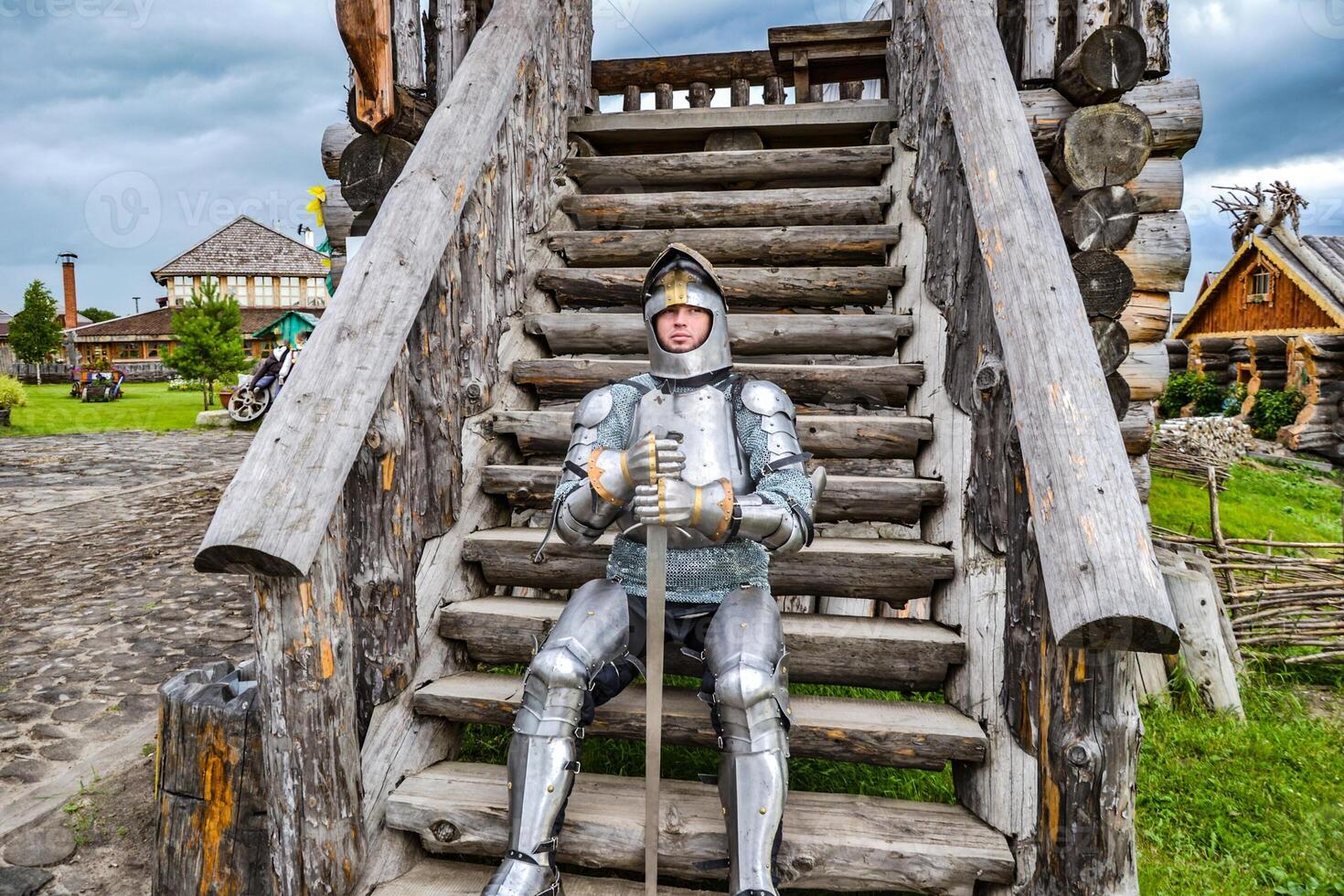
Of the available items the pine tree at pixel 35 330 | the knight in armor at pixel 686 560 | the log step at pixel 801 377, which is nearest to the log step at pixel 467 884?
the knight in armor at pixel 686 560

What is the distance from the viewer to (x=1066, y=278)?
2326 millimetres

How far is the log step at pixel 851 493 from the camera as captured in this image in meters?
2.92

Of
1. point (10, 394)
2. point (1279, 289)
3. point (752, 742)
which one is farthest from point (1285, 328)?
point (10, 394)

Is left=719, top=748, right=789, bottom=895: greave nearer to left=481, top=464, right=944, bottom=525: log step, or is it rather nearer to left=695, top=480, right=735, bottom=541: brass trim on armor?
left=695, top=480, right=735, bottom=541: brass trim on armor

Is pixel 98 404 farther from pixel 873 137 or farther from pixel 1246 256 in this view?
pixel 1246 256

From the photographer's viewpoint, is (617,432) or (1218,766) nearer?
(617,432)

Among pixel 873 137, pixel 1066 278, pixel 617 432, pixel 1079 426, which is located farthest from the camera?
pixel 873 137

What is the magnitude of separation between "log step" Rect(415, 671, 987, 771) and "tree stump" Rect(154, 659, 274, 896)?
477 mm

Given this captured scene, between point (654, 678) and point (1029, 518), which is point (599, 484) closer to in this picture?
point (654, 678)

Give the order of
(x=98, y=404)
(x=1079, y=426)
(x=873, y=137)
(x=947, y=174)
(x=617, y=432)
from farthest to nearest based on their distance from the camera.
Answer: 1. (x=98, y=404)
2. (x=873, y=137)
3. (x=947, y=174)
4. (x=617, y=432)
5. (x=1079, y=426)

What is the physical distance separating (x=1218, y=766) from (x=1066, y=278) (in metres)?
2.25

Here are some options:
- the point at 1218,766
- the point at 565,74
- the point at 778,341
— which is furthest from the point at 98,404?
the point at 1218,766

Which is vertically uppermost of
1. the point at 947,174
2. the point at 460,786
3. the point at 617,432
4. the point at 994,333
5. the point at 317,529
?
the point at 947,174

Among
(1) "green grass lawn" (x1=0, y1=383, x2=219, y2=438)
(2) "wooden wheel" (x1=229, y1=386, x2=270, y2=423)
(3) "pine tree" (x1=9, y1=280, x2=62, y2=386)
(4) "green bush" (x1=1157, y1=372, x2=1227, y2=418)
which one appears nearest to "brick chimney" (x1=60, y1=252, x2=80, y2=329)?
(3) "pine tree" (x1=9, y1=280, x2=62, y2=386)
